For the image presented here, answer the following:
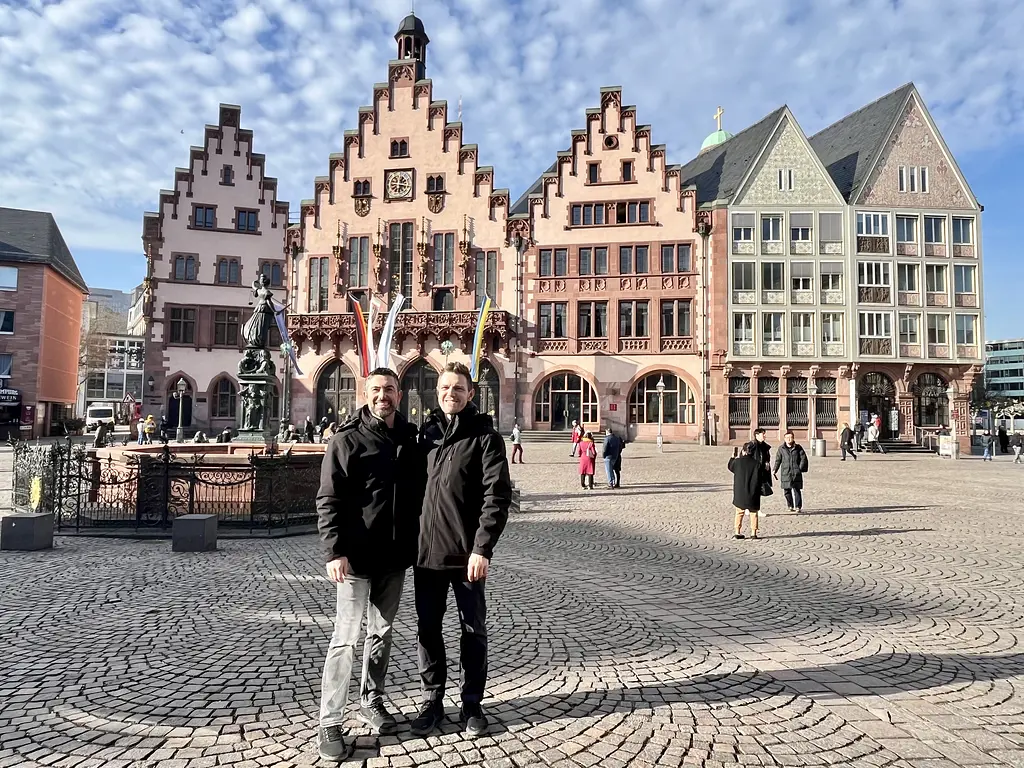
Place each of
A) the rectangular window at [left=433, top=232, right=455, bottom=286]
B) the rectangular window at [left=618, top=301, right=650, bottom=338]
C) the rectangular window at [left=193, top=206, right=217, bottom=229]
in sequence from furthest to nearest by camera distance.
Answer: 1. the rectangular window at [left=193, top=206, right=217, bottom=229]
2. the rectangular window at [left=433, top=232, right=455, bottom=286]
3. the rectangular window at [left=618, top=301, right=650, bottom=338]

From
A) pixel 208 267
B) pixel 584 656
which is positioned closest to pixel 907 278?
pixel 584 656

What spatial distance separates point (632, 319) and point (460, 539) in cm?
3516

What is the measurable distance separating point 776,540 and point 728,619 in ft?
15.7

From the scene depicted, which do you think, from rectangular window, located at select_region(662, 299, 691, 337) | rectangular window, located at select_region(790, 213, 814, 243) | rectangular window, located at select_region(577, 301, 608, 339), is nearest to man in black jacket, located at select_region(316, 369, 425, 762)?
rectangular window, located at select_region(577, 301, 608, 339)

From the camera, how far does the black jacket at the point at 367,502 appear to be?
3.55m

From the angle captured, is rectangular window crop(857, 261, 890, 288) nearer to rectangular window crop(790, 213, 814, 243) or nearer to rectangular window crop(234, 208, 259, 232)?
rectangular window crop(790, 213, 814, 243)

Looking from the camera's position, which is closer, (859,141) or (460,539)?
(460,539)

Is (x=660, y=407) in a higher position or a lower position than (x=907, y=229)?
lower

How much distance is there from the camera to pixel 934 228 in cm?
3675

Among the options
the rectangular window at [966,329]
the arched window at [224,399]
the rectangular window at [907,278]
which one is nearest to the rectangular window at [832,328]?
the rectangular window at [907,278]

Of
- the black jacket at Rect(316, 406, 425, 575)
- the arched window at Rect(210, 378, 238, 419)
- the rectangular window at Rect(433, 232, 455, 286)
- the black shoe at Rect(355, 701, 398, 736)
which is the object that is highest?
the rectangular window at Rect(433, 232, 455, 286)

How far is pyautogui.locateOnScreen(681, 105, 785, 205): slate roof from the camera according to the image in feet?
125

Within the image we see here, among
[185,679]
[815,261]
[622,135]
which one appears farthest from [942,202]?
[185,679]

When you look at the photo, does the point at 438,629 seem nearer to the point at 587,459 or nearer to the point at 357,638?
the point at 357,638
